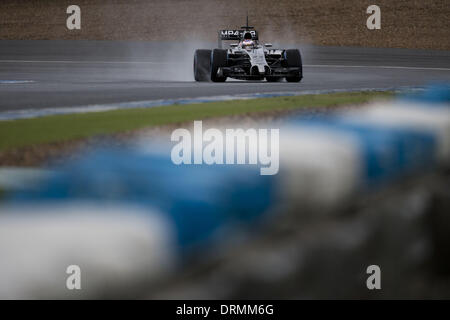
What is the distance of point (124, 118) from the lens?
19.4 ft

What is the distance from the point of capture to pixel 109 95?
385 inches

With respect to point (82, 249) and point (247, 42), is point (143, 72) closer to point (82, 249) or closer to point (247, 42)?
point (247, 42)

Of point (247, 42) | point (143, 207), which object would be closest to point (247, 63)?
point (247, 42)

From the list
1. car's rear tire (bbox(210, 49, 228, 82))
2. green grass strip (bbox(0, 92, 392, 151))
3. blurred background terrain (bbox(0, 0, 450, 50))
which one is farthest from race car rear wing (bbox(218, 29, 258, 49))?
blurred background terrain (bbox(0, 0, 450, 50))

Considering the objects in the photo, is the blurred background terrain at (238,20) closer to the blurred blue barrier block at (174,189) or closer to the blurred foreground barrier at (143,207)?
the blurred foreground barrier at (143,207)

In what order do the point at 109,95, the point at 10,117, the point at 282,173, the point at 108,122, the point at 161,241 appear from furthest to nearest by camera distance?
the point at 109,95 → the point at 10,117 → the point at 108,122 → the point at 282,173 → the point at 161,241

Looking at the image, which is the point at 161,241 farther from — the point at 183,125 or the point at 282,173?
the point at 183,125

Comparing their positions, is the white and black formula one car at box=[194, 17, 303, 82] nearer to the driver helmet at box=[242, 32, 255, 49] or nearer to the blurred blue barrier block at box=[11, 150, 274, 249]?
the driver helmet at box=[242, 32, 255, 49]

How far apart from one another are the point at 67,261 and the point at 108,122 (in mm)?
3628

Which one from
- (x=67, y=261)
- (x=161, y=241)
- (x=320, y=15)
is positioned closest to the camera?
(x=67, y=261)

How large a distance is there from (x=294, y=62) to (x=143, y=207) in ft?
40.2
